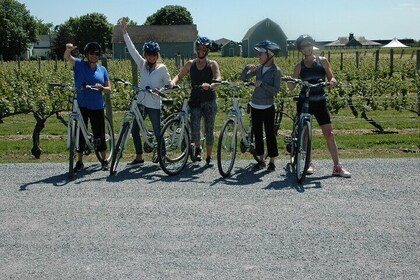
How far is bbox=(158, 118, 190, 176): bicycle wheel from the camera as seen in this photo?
25.2 ft

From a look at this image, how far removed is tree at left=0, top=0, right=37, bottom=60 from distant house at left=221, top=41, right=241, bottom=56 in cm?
3252

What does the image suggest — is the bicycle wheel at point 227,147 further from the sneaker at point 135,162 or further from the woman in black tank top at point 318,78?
the sneaker at point 135,162

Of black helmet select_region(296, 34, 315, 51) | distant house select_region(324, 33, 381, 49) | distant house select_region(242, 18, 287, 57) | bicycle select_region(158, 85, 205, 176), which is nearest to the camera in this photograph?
black helmet select_region(296, 34, 315, 51)

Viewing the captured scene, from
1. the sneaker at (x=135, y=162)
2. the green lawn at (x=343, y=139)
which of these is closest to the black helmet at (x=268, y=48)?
the green lawn at (x=343, y=139)

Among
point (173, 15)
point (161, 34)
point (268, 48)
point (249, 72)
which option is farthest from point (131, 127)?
point (173, 15)

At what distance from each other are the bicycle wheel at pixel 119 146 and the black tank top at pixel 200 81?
1.02 meters

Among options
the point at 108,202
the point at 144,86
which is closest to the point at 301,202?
the point at 108,202

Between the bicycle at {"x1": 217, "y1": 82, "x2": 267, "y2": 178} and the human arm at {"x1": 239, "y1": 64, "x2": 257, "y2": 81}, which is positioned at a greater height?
the human arm at {"x1": 239, "y1": 64, "x2": 257, "y2": 81}

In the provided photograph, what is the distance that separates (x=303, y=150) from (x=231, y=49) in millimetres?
85269

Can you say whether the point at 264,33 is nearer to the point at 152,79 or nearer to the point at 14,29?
the point at 14,29

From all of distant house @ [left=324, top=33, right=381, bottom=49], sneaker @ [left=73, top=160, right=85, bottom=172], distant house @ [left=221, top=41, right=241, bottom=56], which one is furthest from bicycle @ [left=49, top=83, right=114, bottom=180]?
distant house @ [left=324, top=33, right=381, bottom=49]

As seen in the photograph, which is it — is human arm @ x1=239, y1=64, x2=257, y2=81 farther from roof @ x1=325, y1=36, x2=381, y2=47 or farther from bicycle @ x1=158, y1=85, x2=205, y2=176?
roof @ x1=325, y1=36, x2=381, y2=47

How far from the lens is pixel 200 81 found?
7777mm

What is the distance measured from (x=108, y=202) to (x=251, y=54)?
72239mm
